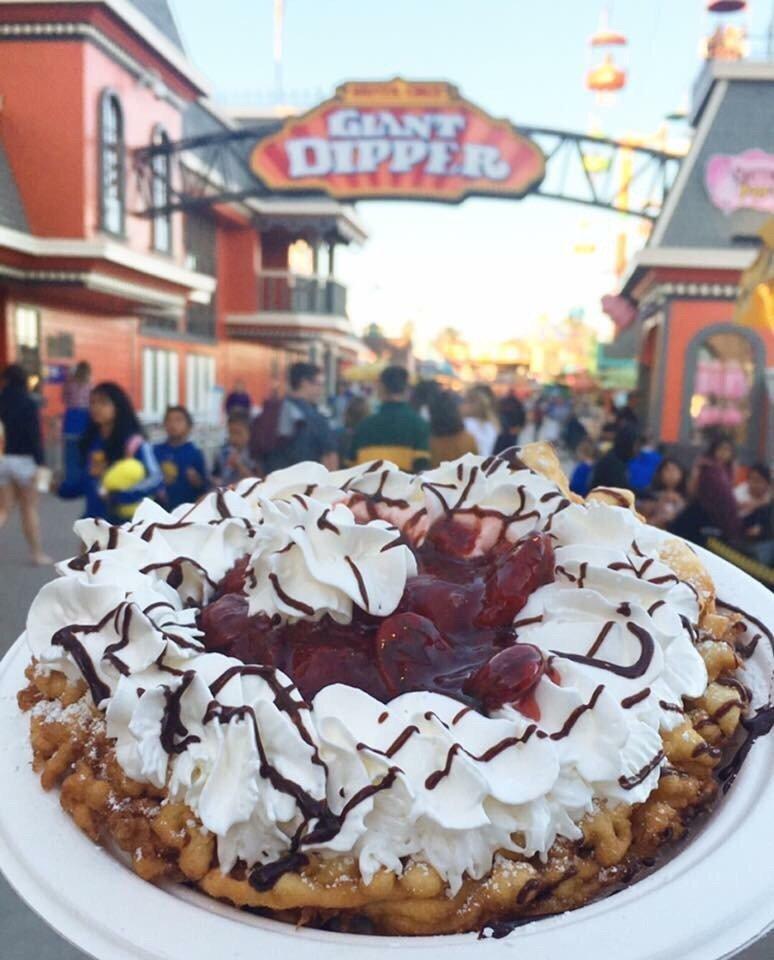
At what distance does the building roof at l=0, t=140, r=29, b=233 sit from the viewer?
304 inches

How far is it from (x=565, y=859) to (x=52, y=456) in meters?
9.31

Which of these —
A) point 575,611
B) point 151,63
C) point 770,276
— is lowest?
point 575,611

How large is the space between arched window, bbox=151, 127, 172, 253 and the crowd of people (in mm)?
5312

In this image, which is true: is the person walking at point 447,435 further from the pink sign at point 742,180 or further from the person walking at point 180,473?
the pink sign at point 742,180

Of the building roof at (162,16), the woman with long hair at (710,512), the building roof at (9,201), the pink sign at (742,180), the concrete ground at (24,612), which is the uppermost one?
the building roof at (162,16)

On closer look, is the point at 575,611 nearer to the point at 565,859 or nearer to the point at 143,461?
the point at 565,859

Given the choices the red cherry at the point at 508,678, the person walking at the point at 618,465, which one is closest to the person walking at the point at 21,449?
the person walking at the point at 618,465

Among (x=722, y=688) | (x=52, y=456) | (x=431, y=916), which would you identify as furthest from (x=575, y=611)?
(x=52, y=456)

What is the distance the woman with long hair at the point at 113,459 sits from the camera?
12.3 ft

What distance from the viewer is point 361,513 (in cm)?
157

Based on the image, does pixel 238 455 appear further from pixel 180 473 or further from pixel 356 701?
pixel 356 701

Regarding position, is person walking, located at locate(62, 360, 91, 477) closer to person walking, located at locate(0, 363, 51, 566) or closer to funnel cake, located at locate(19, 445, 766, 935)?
person walking, located at locate(0, 363, 51, 566)

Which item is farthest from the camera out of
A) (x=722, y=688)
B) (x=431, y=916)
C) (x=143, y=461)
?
(x=143, y=461)

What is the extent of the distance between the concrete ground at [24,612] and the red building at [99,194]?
2370 millimetres
